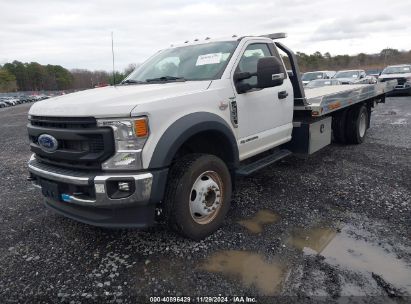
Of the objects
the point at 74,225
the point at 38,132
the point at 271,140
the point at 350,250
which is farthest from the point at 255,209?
the point at 38,132

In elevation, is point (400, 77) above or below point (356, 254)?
above

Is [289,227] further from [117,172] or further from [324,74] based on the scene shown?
[324,74]

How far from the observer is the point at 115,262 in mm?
3172

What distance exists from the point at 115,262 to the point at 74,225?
1.05 metres

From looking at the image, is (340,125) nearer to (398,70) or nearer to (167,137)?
(167,137)

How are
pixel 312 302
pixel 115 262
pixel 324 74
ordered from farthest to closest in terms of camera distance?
pixel 324 74 < pixel 115 262 < pixel 312 302

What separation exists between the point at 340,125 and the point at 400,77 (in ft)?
44.9

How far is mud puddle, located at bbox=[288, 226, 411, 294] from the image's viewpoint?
2.82 metres

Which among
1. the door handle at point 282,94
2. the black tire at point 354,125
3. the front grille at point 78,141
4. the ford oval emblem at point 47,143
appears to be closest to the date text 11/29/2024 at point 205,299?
the front grille at point 78,141

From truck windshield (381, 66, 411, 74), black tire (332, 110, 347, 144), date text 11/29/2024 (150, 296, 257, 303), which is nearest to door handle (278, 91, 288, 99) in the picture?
black tire (332, 110, 347, 144)

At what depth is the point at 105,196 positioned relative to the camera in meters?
2.86

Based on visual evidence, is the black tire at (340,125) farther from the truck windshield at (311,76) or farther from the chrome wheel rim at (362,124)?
the truck windshield at (311,76)

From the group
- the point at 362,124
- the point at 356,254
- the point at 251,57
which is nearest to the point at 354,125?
the point at 362,124

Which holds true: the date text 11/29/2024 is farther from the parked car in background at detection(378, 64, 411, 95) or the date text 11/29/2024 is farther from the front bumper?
the parked car in background at detection(378, 64, 411, 95)
